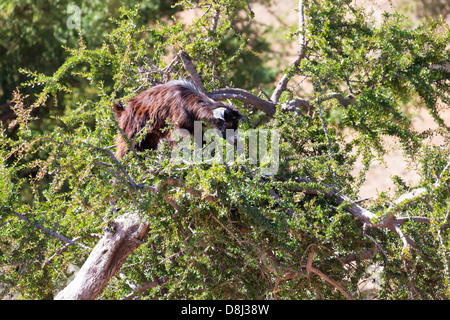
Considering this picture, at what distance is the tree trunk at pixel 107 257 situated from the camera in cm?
295

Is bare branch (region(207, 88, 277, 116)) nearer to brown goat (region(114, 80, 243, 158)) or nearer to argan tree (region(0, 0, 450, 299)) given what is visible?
argan tree (region(0, 0, 450, 299))

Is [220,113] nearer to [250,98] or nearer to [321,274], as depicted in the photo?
[250,98]

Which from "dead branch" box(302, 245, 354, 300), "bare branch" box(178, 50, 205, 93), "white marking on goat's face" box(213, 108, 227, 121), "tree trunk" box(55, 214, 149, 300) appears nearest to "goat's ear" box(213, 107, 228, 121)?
"white marking on goat's face" box(213, 108, 227, 121)

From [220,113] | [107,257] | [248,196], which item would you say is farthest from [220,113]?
[107,257]

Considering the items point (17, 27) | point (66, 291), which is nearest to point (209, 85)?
point (66, 291)

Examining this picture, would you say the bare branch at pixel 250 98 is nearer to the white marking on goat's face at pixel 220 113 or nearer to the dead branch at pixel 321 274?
the white marking on goat's face at pixel 220 113

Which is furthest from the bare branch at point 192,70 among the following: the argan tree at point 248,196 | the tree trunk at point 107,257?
the tree trunk at point 107,257

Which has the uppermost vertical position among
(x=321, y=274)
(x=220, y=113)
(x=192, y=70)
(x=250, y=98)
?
(x=192, y=70)

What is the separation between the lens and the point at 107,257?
2.97m

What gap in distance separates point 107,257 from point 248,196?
0.94 m

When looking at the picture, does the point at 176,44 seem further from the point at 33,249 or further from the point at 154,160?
the point at 33,249

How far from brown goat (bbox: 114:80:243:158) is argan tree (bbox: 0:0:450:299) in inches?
7.3

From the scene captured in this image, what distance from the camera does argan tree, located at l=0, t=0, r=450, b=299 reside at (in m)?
2.58

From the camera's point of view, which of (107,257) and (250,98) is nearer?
(107,257)
